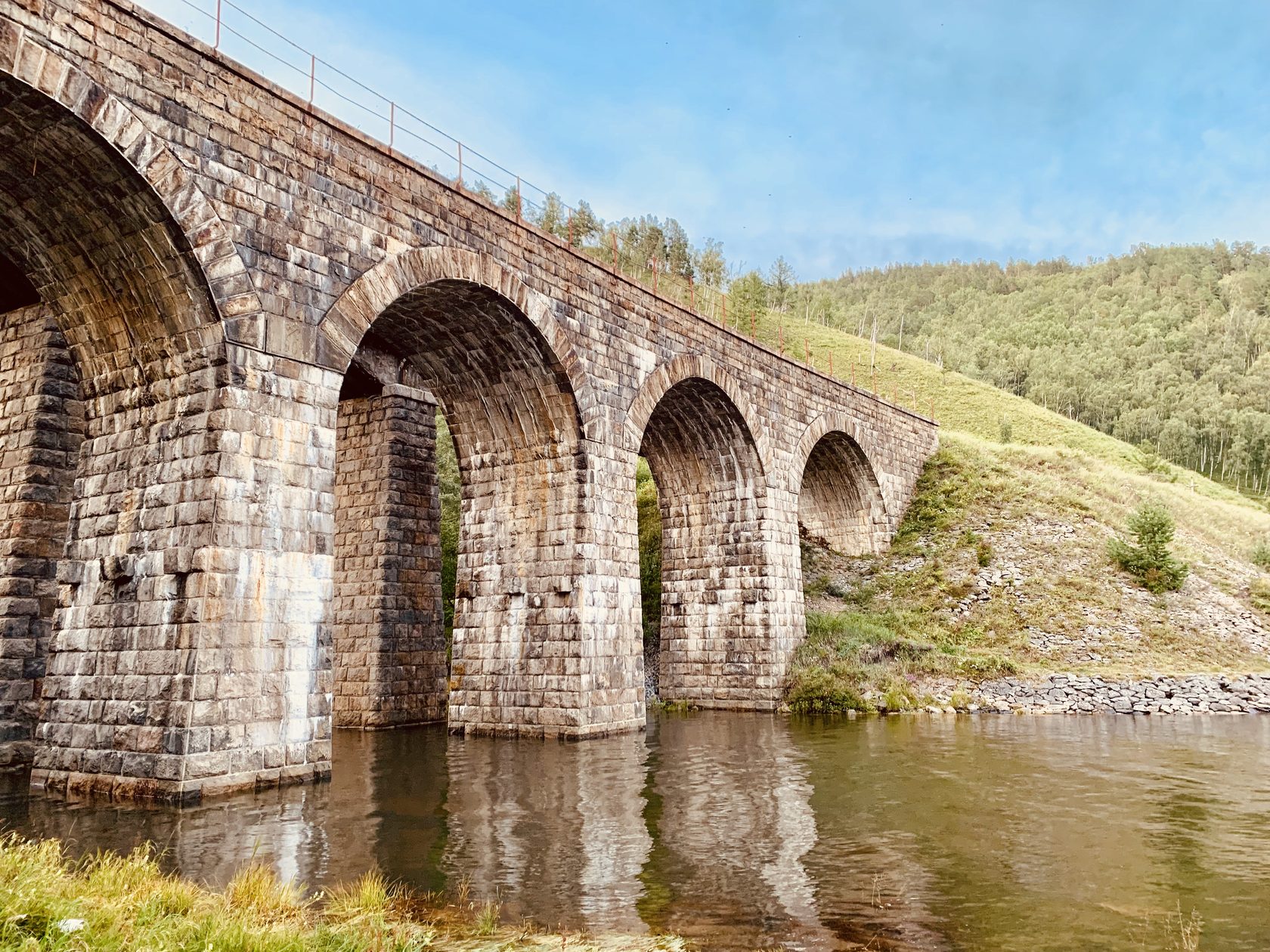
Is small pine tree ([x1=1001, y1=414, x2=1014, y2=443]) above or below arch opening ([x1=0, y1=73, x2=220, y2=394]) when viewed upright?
above

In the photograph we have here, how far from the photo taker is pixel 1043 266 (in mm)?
152875

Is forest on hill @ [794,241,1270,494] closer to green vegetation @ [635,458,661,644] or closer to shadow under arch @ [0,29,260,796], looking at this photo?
green vegetation @ [635,458,661,644]

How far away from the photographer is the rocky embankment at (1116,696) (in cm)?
1995

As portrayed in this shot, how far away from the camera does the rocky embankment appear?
786 inches

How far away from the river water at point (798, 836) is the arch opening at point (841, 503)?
15.9 m

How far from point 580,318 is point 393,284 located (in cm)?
460

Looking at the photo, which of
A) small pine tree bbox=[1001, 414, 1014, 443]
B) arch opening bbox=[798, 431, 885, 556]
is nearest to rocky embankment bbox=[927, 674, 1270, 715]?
arch opening bbox=[798, 431, 885, 556]

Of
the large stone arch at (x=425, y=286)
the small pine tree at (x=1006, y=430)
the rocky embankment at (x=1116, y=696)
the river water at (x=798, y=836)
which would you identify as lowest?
the river water at (x=798, y=836)

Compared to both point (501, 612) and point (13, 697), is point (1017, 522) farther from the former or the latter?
point (13, 697)

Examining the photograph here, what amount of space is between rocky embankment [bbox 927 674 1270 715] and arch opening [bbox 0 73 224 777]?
54.1 feet

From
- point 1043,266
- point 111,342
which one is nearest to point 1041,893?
point 111,342


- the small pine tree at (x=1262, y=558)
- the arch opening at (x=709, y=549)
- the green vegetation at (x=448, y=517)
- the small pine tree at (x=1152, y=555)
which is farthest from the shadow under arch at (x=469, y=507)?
the small pine tree at (x=1262, y=558)

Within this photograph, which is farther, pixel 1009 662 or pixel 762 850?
pixel 1009 662

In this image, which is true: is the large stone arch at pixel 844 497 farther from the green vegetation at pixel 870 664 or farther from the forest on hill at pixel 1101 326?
the forest on hill at pixel 1101 326
